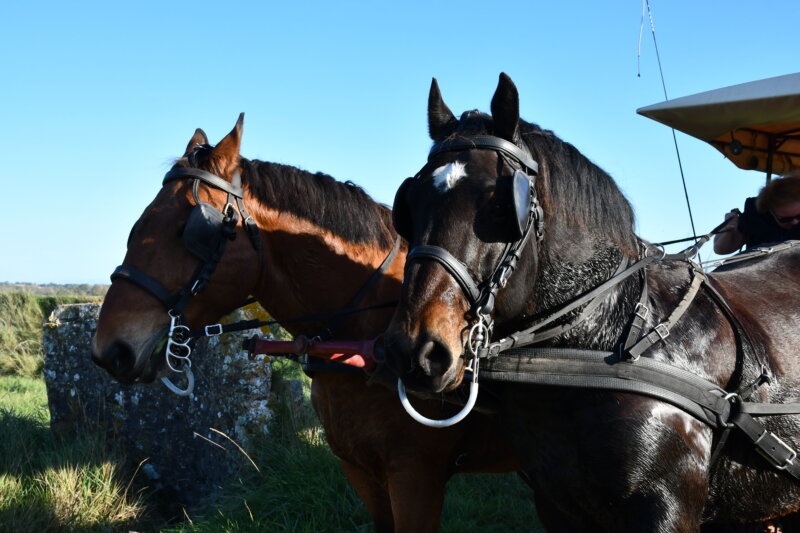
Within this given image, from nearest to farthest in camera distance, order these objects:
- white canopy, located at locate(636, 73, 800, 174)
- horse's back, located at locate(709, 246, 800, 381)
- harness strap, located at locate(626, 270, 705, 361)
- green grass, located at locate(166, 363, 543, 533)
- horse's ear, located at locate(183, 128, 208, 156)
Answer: harness strap, located at locate(626, 270, 705, 361)
horse's back, located at locate(709, 246, 800, 381)
horse's ear, located at locate(183, 128, 208, 156)
white canopy, located at locate(636, 73, 800, 174)
green grass, located at locate(166, 363, 543, 533)

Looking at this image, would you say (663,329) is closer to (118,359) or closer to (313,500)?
(118,359)

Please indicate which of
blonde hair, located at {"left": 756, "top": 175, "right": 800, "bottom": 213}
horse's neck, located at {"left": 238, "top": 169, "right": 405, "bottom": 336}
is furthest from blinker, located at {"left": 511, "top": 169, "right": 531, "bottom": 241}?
blonde hair, located at {"left": 756, "top": 175, "right": 800, "bottom": 213}

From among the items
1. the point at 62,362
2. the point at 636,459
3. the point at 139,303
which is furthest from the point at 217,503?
the point at 636,459

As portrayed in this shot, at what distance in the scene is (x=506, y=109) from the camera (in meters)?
2.49

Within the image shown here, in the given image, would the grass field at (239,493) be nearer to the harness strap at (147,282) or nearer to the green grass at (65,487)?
the green grass at (65,487)

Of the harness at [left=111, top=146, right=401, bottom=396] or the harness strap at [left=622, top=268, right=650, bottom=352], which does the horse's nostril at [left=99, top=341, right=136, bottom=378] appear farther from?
the harness strap at [left=622, top=268, right=650, bottom=352]

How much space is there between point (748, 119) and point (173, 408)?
14.5ft

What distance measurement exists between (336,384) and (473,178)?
1.39m

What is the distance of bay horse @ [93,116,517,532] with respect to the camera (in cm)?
310

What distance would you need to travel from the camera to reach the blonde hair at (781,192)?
373 centimetres

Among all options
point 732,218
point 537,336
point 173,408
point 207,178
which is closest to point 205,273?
point 207,178

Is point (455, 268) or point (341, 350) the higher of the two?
point (455, 268)

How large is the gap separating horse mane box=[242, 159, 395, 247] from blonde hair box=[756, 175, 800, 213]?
2.07 meters

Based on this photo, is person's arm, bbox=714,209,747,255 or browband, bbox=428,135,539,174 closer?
browband, bbox=428,135,539,174
